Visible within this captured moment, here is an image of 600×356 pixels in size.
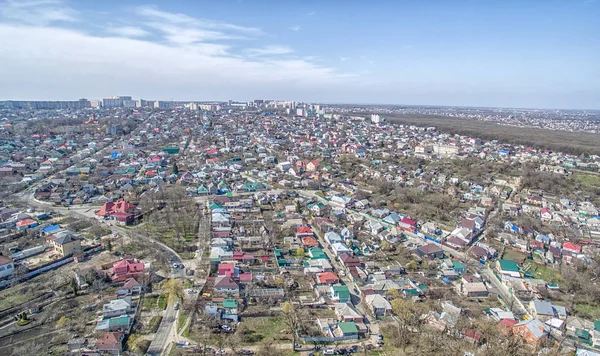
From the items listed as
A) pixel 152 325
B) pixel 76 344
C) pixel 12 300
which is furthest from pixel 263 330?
pixel 12 300

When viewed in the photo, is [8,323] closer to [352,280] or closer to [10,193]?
[352,280]

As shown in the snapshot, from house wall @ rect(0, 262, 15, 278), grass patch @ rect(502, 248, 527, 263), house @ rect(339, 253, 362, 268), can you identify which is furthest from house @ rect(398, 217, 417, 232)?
house wall @ rect(0, 262, 15, 278)

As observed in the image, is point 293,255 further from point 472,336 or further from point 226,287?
point 472,336

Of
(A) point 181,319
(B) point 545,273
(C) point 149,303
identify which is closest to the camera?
(A) point 181,319

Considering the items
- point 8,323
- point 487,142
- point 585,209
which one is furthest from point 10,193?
point 487,142

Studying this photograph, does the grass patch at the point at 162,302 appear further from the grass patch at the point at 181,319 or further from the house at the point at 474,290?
the house at the point at 474,290

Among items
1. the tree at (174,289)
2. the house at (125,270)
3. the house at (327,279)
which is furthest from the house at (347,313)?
the house at (125,270)

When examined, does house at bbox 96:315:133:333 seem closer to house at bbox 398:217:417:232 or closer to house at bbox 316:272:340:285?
house at bbox 316:272:340:285
